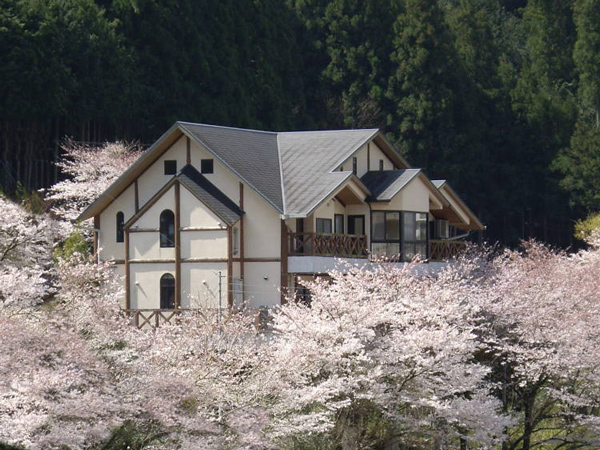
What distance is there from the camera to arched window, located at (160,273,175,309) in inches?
1243

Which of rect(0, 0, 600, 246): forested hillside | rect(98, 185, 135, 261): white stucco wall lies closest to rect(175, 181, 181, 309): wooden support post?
rect(98, 185, 135, 261): white stucco wall

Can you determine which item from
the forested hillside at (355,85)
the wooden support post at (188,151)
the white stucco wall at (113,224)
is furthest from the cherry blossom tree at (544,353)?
the forested hillside at (355,85)

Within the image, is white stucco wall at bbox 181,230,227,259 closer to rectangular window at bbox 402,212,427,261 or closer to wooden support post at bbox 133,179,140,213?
wooden support post at bbox 133,179,140,213

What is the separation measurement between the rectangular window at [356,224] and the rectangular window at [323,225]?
3.39 ft

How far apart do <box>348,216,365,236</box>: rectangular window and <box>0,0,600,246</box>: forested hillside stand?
40.4ft

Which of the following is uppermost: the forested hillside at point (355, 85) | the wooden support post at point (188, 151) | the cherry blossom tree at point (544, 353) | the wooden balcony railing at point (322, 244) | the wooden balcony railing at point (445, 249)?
the forested hillside at point (355, 85)

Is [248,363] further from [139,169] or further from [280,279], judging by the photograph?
[139,169]

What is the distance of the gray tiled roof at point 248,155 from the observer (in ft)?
104

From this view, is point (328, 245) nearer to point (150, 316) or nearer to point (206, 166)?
point (206, 166)

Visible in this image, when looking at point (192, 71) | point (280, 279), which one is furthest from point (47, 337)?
point (192, 71)

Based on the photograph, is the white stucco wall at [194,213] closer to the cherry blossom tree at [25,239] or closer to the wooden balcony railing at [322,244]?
the wooden balcony railing at [322,244]

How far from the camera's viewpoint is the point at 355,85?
56.8 m

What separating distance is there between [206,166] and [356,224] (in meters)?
4.34

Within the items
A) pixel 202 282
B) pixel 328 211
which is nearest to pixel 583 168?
pixel 328 211
